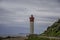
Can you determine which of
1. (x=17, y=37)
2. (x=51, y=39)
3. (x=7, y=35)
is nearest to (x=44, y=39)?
(x=51, y=39)

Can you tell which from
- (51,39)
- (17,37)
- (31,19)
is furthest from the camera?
(31,19)

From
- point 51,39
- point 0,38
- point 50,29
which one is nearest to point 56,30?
point 50,29

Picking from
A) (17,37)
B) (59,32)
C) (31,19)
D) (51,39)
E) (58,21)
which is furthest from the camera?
(58,21)

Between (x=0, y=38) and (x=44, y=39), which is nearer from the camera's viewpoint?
(x=44, y=39)

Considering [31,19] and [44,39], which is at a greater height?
[31,19]

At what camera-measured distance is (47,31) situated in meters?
17.0

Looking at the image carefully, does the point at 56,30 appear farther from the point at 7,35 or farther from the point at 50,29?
the point at 7,35

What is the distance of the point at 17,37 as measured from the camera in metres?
14.0

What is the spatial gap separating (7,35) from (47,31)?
12.6ft

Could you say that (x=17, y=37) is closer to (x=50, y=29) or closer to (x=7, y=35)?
(x=7, y=35)

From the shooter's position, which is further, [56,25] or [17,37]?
[56,25]

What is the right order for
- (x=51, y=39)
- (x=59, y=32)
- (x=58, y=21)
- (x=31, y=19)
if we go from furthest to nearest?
(x=58, y=21), (x=31, y=19), (x=59, y=32), (x=51, y=39)

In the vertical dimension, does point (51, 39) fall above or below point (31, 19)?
below

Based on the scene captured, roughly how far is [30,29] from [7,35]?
116 inches
